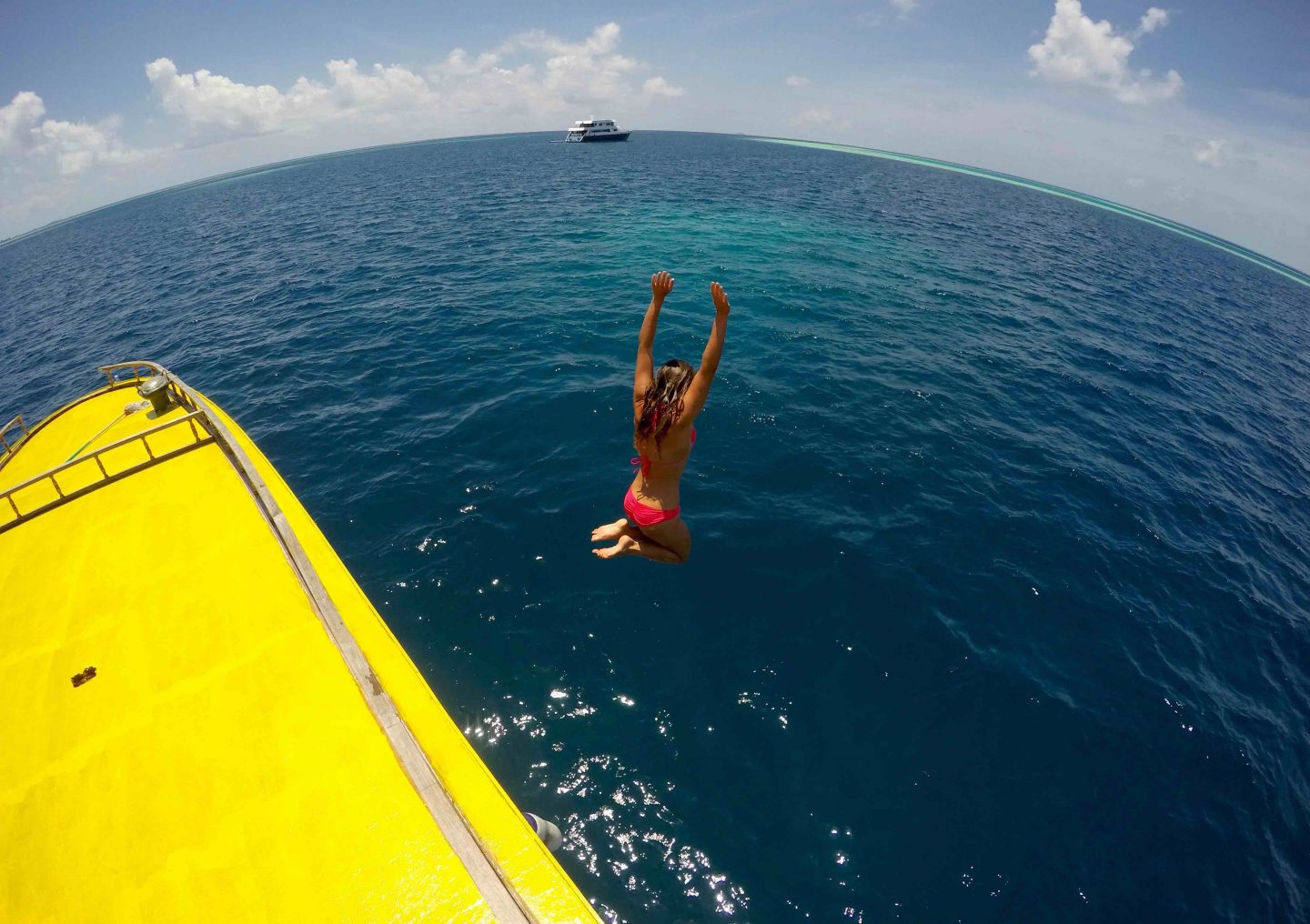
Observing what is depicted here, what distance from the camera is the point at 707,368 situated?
4.90 m

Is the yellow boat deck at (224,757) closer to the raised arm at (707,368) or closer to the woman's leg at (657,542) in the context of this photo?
the woman's leg at (657,542)

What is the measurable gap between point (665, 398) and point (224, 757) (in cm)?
700

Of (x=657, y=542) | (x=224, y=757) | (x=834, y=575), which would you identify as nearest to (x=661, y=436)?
(x=657, y=542)

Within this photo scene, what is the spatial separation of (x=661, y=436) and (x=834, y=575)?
780cm

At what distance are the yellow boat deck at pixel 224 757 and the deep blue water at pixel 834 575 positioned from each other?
2591 millimetres

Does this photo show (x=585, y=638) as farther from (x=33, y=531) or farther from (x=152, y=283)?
(x=152, y=283)

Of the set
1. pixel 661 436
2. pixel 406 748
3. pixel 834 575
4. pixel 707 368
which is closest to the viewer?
pixel 707 368

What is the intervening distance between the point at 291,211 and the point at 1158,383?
298ft

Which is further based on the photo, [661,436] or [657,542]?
[657,542]

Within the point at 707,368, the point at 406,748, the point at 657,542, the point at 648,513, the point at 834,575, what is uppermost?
the point at 707,368

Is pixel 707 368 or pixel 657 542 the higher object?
pixel 707 368

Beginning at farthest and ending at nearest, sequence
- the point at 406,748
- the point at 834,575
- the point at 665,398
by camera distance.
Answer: the point at 834,575, the point at 406,748, the point at 665,398

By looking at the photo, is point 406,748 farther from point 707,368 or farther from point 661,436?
point 707,368

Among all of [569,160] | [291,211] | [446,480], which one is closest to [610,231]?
[446,480]
